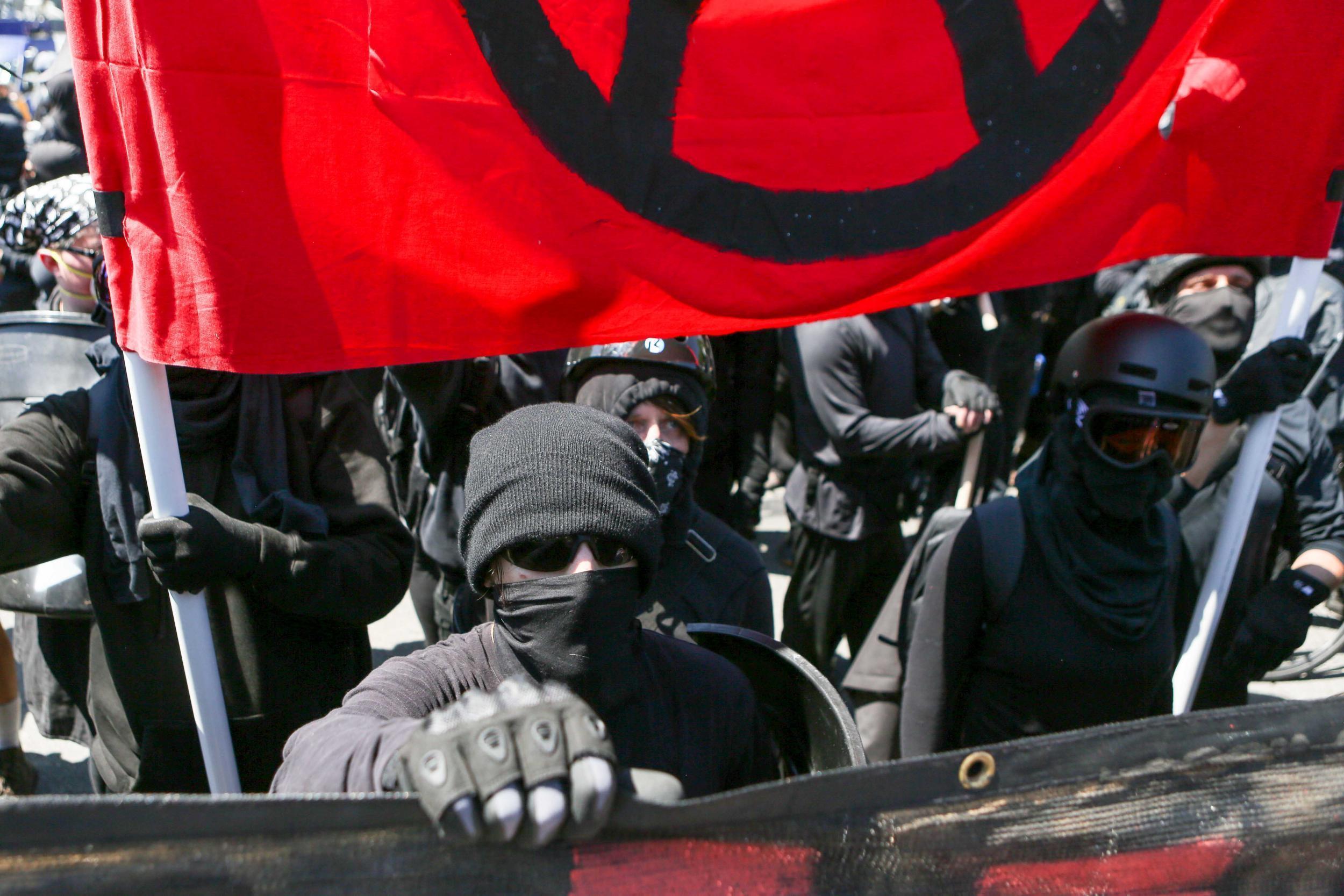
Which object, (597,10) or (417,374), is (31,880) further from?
(417,374)

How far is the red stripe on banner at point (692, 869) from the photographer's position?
3.66 ft

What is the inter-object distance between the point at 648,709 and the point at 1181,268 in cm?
273

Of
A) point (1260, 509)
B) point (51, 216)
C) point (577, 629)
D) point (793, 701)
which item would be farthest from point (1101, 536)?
point (51, 216)

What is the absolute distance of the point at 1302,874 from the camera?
1402 millimetres

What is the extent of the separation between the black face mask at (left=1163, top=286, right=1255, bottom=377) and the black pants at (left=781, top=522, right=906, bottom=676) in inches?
55.0

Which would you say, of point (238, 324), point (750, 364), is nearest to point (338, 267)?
point (238, 324)

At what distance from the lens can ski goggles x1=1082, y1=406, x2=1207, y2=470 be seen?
227 centimetres

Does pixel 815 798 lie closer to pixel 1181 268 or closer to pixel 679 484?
pixel 679 484

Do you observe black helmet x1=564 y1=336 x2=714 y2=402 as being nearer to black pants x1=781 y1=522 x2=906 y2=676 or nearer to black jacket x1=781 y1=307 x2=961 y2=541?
black jacket x1=781 y1=307 x2=961 y2=541

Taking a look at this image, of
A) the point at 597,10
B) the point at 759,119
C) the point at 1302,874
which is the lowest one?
the point at 1302,874

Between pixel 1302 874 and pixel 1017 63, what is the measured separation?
4.95 feet

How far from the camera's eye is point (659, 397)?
8.18 ft

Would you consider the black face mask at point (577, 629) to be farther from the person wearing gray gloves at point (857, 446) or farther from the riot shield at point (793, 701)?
the person wearing gray gloves at point (857, 446)

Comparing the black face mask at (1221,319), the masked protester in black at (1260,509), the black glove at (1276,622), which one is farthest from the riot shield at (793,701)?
the black face mask at (1221,319)
